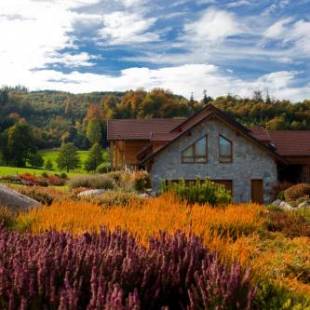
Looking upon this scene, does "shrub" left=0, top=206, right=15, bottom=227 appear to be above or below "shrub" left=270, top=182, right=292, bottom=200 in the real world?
above

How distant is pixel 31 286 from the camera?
129 inches

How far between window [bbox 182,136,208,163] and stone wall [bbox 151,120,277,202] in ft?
0.76

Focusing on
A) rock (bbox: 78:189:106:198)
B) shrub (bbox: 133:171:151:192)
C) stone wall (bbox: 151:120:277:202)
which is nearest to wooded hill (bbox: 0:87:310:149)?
stone wall (bbox: 151:120:277:202)

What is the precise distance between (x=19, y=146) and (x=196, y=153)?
44.8 m

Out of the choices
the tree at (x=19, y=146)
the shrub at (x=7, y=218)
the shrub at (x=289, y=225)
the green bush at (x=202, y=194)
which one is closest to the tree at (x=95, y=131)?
the tree at (x=19, y=146)

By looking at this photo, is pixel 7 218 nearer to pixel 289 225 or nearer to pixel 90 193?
pixel 289 225

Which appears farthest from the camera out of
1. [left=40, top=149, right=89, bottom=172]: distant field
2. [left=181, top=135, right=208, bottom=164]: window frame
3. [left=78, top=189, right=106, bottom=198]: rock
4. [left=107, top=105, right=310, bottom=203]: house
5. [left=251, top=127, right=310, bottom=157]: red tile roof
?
[left=40, top=149, right=89, bottom=172]: distant field

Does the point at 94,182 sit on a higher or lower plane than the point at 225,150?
lower

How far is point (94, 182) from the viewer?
3164cm

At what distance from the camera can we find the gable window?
3159 centimetres

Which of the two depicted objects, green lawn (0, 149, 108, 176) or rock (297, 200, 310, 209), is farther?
green lawn (0, 149, 108, 176)

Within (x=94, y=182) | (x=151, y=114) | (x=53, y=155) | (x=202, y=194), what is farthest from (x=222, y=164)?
(x=53, y=155)

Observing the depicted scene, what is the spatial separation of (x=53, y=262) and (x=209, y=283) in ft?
3.63

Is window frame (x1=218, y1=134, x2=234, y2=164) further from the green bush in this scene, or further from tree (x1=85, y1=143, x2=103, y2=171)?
tree (x1=85, y1=143, x2=103, y2=171)
